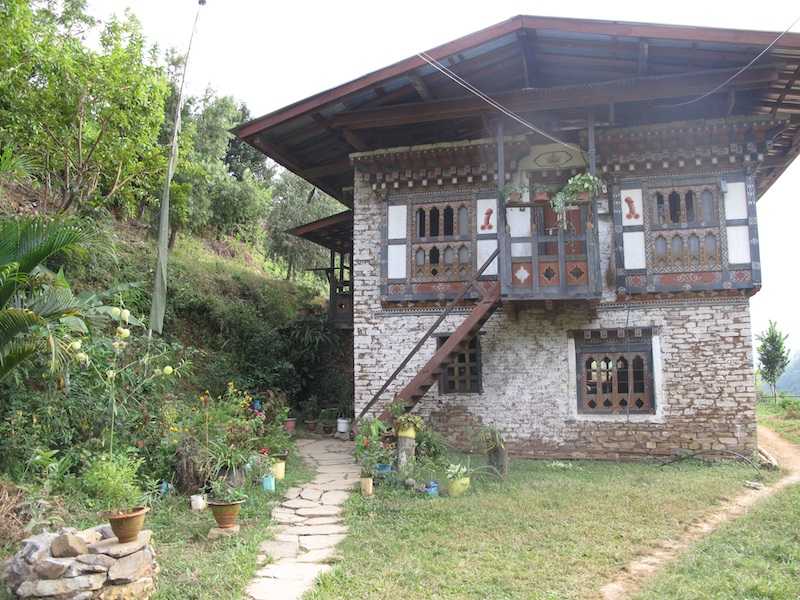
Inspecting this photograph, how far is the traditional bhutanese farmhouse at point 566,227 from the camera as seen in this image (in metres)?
10.1

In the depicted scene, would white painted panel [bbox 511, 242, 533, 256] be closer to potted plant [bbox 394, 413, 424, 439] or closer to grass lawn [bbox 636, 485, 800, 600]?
potted plant [bbox 394, 413, 424, 439]

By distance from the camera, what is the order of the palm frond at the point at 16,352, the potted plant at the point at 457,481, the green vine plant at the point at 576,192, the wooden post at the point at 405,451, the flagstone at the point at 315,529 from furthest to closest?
the green vine plant at the point at 576,192
the wooden post at the point at 405,451
the potted plant at the point at 457,481
the flagstone at the point at 315,529
the palm frond at the point at 16,352

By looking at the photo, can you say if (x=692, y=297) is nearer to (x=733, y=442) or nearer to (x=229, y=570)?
(x=733, y=442)

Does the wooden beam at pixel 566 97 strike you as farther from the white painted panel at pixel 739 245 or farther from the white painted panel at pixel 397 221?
the white painted panel at pixel 739 245

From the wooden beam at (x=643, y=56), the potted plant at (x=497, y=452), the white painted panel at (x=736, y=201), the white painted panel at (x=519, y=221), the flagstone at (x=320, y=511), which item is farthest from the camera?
the white painted panel at (x=519, y=221)

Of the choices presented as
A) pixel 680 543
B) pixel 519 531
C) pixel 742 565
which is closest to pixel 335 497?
pixel 519 531

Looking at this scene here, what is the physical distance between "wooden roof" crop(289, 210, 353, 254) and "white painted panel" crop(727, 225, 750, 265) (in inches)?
301

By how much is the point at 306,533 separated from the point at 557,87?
818 centimetres

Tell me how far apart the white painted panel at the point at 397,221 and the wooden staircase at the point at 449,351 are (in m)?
2.20

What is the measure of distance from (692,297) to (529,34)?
5.26 metres

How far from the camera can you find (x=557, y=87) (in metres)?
10.4

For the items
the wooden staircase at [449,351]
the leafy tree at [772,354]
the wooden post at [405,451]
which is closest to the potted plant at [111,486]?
the wooden post at [405,451]

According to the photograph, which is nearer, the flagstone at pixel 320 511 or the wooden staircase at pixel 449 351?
the flagstone at pixel 320 511

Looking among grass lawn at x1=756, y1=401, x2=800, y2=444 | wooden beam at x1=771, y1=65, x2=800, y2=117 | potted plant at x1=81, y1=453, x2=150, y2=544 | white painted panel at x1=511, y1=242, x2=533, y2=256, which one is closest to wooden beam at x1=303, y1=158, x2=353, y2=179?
white painted panel at x1=511, y1=242, x2=533, y2=256
